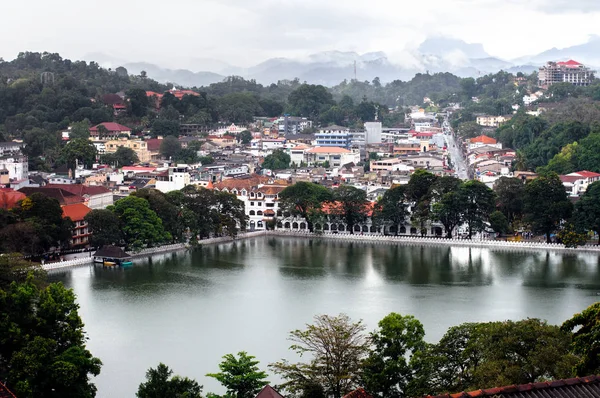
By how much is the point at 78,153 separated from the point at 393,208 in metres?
15.3

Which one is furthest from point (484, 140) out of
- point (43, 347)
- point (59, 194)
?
point (43, 347)

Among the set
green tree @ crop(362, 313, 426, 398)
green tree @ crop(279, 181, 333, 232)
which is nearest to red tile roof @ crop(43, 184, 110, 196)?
green tree @ crop(279, 181, 333, 232)

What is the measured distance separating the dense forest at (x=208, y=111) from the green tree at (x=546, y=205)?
7763 millimetres

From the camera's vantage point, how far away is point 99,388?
14.4 m

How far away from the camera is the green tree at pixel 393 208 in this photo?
96.2 ft

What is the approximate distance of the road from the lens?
138 feet

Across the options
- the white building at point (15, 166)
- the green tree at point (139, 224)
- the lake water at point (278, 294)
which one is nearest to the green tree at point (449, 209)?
the lake water at point (278, 294)

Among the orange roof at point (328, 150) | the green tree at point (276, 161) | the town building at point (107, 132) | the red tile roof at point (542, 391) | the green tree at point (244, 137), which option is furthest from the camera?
the green tree at point (244, 137)

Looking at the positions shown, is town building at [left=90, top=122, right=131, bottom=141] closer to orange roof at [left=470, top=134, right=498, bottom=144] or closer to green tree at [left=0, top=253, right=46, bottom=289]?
orange roof at [left=470, top=134, right=498, bottom=144]

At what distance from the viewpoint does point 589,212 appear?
1045 inches

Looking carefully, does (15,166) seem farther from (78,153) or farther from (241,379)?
(241,379)

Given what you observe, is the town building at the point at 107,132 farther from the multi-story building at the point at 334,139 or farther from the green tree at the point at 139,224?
the green tree at the point at 139,224

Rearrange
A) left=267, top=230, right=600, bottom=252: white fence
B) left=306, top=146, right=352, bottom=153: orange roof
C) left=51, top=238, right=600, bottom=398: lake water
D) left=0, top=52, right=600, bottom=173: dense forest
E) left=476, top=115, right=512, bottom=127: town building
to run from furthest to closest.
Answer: left=476, top=115, right=512, bottom=127: town building < left=306, top=146, right=352, bottom=153: orange roof < left=0, top=52, right=600, bottom=173: dense forest < left=267, top=230, right=600, bottom=252: white fence < left=51, top=238, right=600, bottom=398: lake water

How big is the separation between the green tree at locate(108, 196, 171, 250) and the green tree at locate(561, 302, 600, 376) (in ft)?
55.9
